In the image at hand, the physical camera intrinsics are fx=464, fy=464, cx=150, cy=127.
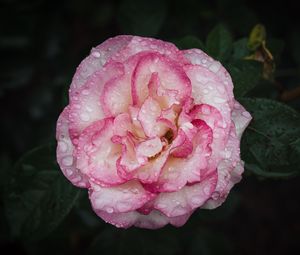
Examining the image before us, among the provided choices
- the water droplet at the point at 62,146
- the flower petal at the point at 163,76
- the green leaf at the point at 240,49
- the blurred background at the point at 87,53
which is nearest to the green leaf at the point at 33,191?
the blurred background at the point at 87,53

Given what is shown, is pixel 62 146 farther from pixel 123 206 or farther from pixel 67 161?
pixel 123 206

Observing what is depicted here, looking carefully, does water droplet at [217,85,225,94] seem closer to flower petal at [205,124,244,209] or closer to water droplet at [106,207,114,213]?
flower petal at [205,124,244,209]

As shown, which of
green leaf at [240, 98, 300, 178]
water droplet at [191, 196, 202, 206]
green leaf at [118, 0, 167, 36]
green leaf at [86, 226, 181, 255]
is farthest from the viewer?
green leaf at [86, 226, 181, 255]

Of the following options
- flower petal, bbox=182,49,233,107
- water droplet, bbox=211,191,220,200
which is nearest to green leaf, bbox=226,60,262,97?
flower petal, bbox=182,49,233,107

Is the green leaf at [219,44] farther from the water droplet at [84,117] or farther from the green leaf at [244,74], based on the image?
the water droplet at [84,117]

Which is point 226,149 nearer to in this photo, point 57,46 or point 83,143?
point 83,143

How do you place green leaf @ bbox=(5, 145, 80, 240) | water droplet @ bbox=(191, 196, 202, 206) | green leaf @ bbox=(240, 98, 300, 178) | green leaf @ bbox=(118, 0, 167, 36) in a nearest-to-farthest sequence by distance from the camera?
1. water droplet @ bbox=(191, 196, 202, 206)
2. green leaf @ bbox=(240, 98, 300, 178)
3. green leaf @ bbox=(5, 145, 80, 240)
4. green leaf @ bbox=(118, 0, 167, 36)

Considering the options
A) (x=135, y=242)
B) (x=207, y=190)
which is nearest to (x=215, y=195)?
(x=207, y=190)

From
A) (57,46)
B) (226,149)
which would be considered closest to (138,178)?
(226,149)
